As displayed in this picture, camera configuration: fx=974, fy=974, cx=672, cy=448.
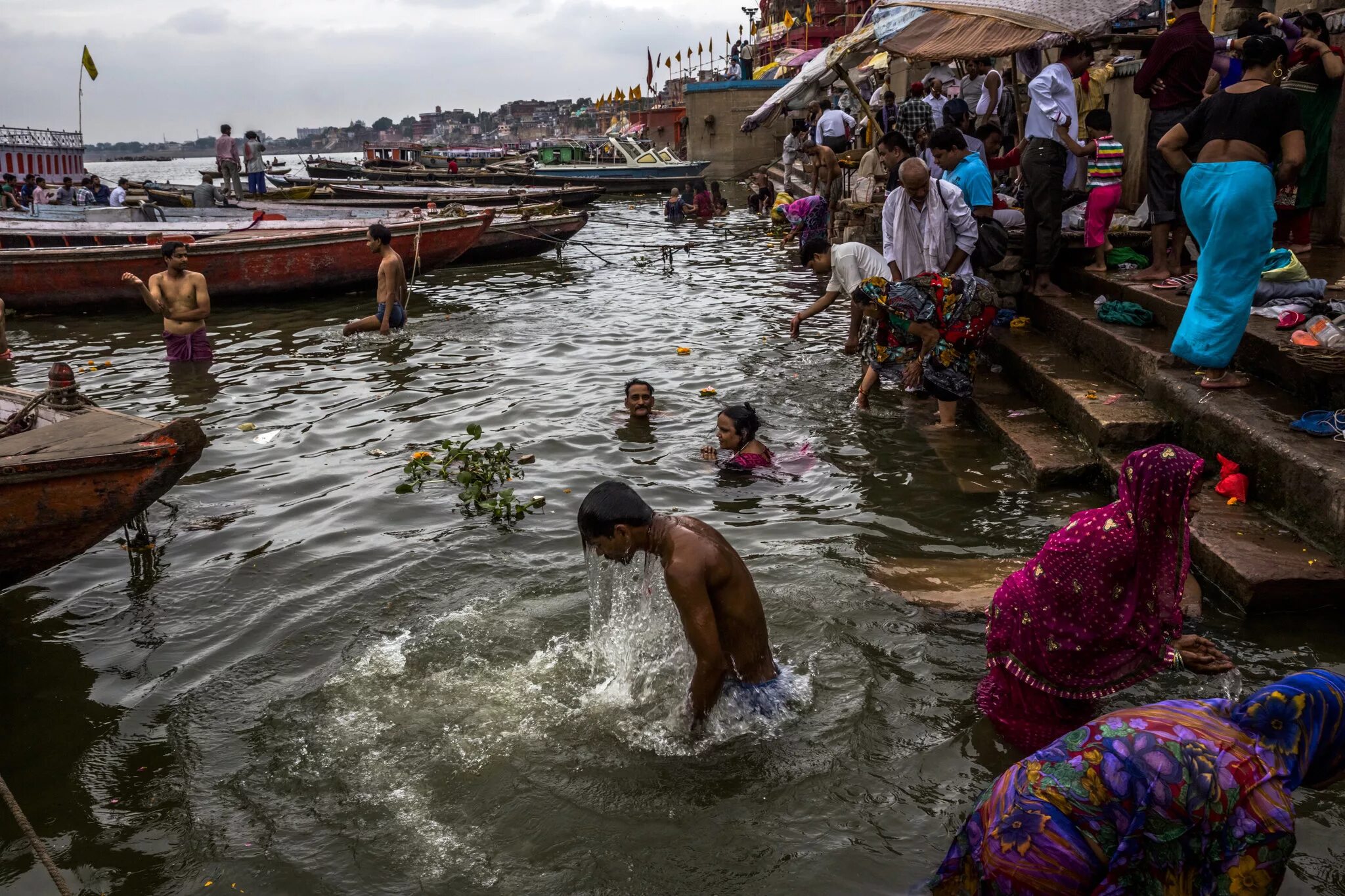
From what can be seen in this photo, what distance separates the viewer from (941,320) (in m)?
6.95

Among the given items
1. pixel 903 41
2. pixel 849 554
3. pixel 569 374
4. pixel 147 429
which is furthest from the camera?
pixel 903 41

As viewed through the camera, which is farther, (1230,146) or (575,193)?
(575,193)

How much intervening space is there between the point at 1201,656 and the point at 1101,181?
17.1 ft

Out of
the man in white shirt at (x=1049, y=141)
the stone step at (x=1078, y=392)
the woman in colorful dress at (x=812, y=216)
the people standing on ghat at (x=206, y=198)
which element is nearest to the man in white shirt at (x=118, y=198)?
the people standing on ghat at (x=206, y=198)

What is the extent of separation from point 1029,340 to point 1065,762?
6143 millimetres

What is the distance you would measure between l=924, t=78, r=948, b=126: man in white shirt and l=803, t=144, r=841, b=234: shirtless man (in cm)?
170

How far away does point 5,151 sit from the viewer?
33.7m

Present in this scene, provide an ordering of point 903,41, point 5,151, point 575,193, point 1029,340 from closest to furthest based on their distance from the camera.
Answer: point 1029,340
point 903,41
point 575,193
point 5,151

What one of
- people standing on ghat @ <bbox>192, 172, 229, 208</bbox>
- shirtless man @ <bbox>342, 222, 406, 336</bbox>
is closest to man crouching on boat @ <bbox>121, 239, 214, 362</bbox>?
shirtless man @ <bbox>342, 222, 406, 336</bbox>

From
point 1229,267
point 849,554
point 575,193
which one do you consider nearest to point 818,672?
point 849,554

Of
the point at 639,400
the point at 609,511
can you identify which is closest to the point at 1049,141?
the point at 639,400

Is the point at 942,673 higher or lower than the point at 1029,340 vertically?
lower

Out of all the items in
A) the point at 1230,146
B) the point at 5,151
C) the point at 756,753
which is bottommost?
the point at 756,753

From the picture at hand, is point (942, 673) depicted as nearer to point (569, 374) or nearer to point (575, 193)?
point (569, 374)
